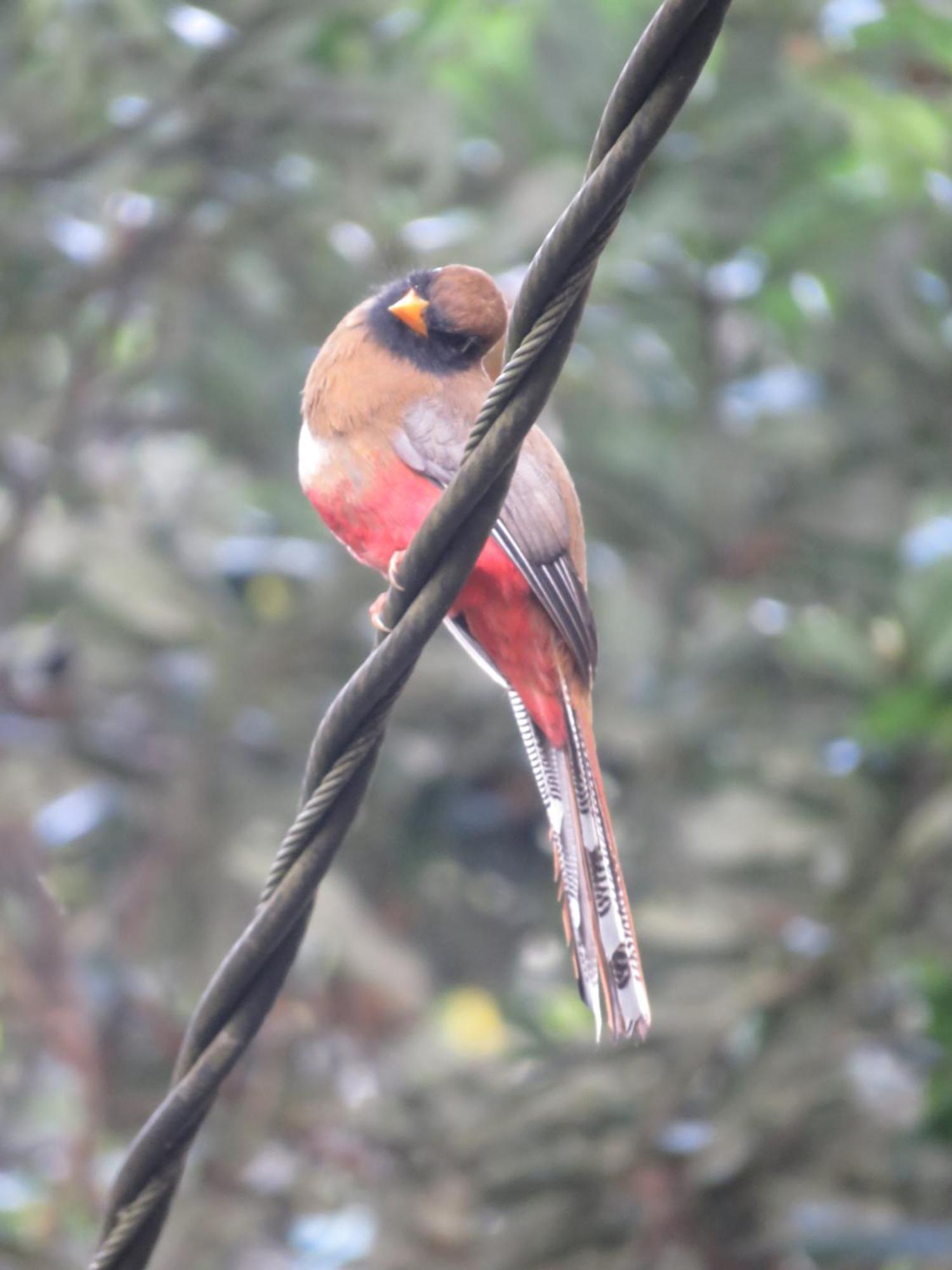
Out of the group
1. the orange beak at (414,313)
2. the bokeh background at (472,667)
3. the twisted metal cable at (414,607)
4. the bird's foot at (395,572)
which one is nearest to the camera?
the twisted metal cable at (414,607)


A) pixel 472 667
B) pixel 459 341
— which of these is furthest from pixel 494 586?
pixel 472 667

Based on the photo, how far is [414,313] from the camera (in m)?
2.80

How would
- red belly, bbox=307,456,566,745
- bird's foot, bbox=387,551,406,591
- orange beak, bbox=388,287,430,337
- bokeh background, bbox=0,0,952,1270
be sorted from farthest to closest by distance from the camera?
bokeh background, bbox=0,0,952,1270, orange beak, bbox=388,287,430,337, red belly, bbox=307,456,566,745, bird's foot, bbox=387,551,406,591

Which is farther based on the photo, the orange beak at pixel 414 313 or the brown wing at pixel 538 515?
the orange beak at pixel 414 313

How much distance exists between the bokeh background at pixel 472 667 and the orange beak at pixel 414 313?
1.42 metres

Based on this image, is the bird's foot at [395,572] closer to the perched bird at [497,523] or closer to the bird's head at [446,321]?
the perched bird at [497,523]

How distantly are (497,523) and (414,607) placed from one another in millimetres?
676

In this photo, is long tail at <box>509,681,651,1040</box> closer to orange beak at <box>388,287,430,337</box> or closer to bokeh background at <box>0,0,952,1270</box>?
orange beak at <box>388,287,430,337</box>

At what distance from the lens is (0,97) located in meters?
4.61

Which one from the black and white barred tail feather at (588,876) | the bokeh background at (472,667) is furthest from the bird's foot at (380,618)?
the bokeh background at (472,667)

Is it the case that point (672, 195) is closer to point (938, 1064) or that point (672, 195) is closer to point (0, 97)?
point (0, 97)

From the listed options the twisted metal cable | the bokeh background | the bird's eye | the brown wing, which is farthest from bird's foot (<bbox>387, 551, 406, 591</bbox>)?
the bokeh background

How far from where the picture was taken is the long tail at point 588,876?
91.8 inches

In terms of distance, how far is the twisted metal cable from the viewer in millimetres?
1583
